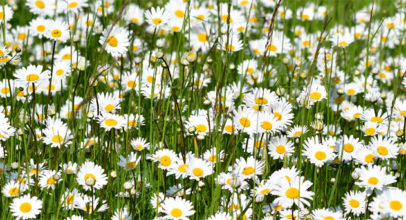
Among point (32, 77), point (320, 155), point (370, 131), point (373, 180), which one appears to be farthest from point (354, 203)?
point (32, 77)

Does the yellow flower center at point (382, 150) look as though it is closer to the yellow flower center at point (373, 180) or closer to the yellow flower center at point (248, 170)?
the yellow flower center at point (373, 180)

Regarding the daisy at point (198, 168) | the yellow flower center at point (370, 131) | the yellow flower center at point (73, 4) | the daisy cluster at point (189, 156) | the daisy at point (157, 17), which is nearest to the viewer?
the daisy cluster at point (189, 156)

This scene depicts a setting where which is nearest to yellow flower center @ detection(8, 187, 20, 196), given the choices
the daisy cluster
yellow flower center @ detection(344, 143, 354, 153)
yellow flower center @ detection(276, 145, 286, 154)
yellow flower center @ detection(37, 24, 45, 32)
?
the daisy cluster

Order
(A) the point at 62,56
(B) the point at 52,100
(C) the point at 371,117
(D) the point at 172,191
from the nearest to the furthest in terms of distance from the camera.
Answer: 1. (D) the point at 172,191
2. (C) the point at 371,117
3. (B) the point at 52,100
4. (A) the point at 62,56

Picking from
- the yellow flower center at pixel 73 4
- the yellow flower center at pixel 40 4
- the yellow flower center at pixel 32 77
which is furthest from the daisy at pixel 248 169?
the yellow flower center at pixel 40 4

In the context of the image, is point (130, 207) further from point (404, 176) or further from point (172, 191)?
point (404, 176)

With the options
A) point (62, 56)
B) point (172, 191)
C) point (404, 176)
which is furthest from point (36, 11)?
point (404, 176)
